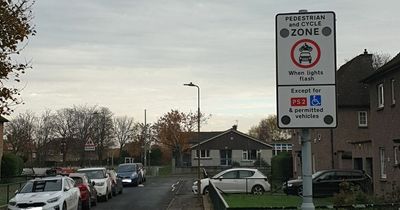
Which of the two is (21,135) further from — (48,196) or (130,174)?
(48,196)

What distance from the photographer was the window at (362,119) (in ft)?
145

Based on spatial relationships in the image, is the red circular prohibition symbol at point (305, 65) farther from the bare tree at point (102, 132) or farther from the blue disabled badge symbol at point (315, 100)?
the bare tree at point (102, 132)

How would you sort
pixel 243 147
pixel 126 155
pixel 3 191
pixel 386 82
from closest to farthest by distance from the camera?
pixel 3 191
pixel 386 82
pixel 243 147
pixel 126 155

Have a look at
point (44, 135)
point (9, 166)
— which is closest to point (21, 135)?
point (44, 135)

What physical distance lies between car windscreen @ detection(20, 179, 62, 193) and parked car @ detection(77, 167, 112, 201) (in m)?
8.65

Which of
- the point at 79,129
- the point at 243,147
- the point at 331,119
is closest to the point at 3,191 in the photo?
the point at 331,119

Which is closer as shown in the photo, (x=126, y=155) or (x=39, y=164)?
(x=39, y=164)

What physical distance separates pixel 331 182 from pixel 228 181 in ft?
18.6

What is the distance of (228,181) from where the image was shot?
32969mm

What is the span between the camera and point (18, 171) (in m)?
46.2

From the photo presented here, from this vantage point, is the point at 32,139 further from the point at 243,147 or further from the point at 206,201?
the point at 206,201

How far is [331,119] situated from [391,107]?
23695mm

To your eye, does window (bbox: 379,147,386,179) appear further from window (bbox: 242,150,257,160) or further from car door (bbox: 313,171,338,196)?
window (bbox: 242,150,257,160)

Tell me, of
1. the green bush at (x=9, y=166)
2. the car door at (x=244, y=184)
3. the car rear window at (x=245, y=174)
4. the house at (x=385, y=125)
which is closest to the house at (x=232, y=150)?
Answer: the green bush at (x=9, y=166)
